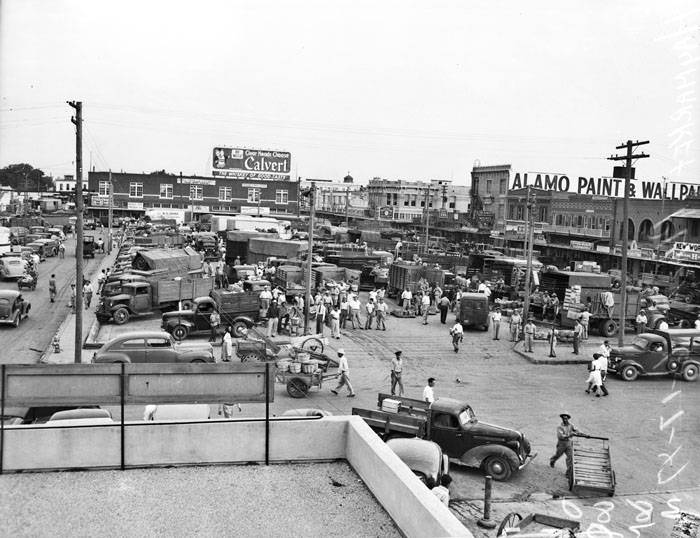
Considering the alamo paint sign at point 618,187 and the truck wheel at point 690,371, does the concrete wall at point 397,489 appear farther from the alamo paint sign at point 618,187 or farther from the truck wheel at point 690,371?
the alamo paint sign at point 618,187

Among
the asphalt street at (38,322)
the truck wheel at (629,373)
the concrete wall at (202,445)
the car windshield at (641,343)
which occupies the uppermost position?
the concrete wall at (202,445)

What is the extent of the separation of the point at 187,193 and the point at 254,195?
31.0ft

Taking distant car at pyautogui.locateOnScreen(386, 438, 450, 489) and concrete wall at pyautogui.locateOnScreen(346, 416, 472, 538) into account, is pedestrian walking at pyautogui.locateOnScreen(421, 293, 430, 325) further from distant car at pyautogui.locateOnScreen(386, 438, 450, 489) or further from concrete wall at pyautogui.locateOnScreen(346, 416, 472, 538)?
concrete wall at pyautogui.locateOnScreen(346, 416, 472, 538)

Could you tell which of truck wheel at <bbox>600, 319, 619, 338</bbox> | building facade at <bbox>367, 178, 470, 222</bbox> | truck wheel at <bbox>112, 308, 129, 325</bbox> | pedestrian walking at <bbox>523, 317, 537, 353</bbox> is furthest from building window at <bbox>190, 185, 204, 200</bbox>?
pedestrian walking at <bbox>523, 317, 537, 353</bbox>

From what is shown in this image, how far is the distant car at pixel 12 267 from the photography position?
38.8m

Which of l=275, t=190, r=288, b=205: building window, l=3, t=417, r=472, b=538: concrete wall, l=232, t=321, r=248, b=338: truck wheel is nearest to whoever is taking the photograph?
l=3, t=417, r=472, b=538: concrete wall

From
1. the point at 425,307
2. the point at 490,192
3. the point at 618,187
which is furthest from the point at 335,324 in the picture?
the point at 490,192

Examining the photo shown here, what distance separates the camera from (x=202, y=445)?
8.44m

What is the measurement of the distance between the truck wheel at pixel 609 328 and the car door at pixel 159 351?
1819 centimetres

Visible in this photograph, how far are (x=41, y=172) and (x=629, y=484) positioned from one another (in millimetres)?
199964

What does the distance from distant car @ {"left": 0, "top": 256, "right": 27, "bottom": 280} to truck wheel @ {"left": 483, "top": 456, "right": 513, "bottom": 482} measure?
32686mm

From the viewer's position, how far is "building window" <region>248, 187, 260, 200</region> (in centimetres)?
9888

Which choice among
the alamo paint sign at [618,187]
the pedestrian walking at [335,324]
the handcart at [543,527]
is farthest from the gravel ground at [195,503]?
the alamo paint sign at [618,187]

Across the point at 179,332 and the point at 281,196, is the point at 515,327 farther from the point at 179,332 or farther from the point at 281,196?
the point at 281,196
